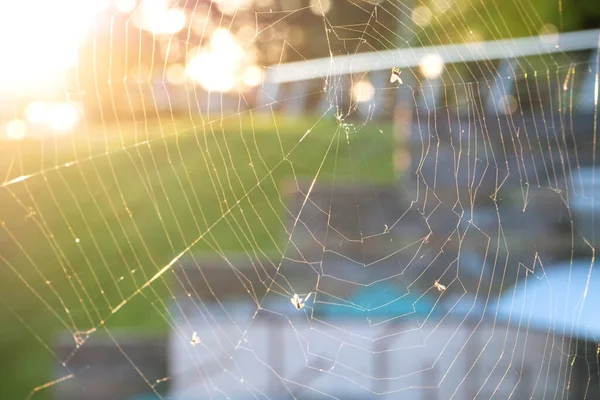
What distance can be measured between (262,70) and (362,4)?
0.29m

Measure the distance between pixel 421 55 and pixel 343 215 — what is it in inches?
29.6

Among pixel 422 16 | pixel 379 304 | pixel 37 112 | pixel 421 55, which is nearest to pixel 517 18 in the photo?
pixel 422 16

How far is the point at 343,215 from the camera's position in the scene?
7.10ft

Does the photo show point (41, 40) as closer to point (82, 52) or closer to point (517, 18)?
point (82, 52)

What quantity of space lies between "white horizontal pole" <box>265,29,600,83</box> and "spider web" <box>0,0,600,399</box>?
1 centimetres

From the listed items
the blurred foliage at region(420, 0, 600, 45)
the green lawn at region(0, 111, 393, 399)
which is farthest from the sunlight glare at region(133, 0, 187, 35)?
the blurred foliage at region(420, 0, 600, 45)

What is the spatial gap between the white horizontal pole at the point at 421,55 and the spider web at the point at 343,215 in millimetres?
11

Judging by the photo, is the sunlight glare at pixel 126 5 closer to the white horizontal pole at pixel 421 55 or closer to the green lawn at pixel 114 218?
the white horizontal pole at pixel 421 55

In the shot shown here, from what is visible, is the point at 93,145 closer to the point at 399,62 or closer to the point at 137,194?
the point at 137,194

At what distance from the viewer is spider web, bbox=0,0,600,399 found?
151 centimetres

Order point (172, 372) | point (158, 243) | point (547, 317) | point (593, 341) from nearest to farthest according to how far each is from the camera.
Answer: point (593, 341) → point (547, 317) → point (172, 372) → point (158, 243)

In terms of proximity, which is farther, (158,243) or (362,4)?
(158,243)

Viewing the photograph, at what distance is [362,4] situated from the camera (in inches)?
53.3

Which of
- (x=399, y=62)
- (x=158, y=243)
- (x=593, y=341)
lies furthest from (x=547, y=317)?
(x=158, y=243)
